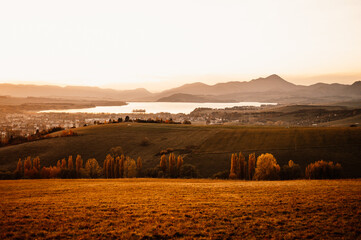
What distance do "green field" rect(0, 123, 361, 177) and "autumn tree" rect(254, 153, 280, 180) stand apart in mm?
13919

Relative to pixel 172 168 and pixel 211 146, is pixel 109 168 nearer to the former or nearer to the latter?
pixel 172 168

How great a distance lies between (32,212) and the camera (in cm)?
1797

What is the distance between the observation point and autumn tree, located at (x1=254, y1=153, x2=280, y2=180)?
185ft

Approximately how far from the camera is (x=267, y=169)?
57156 millimetres

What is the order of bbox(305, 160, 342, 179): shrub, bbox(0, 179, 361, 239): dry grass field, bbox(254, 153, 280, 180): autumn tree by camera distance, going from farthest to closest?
1. bbox(254, 153, 280, 180): autumn tree
2. bbox(305, 160, 342, 179): shrub
3. bbox(0, 179, 361, 239): dry grass field

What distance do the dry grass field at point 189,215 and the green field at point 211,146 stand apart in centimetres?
4583

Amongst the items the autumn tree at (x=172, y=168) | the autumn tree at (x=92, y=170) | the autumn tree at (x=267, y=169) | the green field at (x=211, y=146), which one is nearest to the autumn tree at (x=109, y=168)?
the autumn tree at (x=92, y=170)

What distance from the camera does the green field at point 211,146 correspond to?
236ft

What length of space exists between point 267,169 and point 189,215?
148ft

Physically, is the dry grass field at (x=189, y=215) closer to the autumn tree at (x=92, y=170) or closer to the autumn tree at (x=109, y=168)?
the autumn tree at (x=109, y=168)

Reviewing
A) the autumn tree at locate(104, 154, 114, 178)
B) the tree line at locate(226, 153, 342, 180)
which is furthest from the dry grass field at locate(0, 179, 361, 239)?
the autumn tree at locate(104, 154, 114, 178)

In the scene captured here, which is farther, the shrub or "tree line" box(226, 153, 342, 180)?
"tree line" box(226, 153, 342, 180)

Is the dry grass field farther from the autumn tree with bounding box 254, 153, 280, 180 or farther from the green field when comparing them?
the green field

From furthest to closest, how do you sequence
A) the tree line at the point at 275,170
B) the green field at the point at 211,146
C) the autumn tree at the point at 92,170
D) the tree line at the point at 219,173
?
1. the green field at the point at 211,146
2. the autumn tree at the point at 92,170
3. the tree line at the point at 219,173
4. the tree line at the point at 275,170
